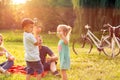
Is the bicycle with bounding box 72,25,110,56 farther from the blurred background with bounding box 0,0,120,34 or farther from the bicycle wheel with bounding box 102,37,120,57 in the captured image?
the blurred background with bounding box 0,0,120,34

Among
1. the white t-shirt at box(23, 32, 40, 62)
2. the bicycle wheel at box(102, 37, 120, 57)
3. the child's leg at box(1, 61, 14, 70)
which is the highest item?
the white t-shirt at box(23, 32, 40, 62)

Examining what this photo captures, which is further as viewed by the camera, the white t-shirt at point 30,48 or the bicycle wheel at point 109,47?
the bicycle wheel at point 109,47

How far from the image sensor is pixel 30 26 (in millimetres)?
8336

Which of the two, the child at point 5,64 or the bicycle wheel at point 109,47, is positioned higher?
the child at point 5,64

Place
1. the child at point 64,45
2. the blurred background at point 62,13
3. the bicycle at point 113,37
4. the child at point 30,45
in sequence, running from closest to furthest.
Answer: the child at point 30,45 → the child at point 64,45 → the bicycle at point 113,37 → the blurred background at point 62,13

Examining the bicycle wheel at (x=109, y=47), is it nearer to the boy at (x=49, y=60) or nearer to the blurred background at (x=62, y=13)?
the blurred background at (x=62, y=13)

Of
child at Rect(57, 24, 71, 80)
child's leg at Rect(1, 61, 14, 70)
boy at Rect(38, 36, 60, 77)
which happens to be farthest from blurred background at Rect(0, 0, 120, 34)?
child at Rect(57, 24, 71, 80)

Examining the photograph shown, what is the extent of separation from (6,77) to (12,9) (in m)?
33.6

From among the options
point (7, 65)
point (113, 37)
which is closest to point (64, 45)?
point (7, 65)

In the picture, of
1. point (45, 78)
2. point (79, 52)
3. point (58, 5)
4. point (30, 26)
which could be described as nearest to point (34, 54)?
point (30, 26)

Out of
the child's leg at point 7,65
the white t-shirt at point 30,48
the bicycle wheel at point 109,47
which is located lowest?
the bicycle wheel at point 109,47

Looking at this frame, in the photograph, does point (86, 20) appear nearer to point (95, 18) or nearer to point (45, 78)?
point (95, 18)

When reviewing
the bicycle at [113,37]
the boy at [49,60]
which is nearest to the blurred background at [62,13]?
the bicycle at [113,37]

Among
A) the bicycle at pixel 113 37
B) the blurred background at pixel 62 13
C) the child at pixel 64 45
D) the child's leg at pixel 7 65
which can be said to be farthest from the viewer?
the blurred background at pixel 62 13
